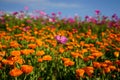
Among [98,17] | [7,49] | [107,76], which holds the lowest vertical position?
[107,76]

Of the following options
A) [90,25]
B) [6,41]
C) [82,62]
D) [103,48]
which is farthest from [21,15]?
[82,62]

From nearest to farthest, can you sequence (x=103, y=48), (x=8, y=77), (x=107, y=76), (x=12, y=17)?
1. (x=8, y=77)
2. (x=107, y=76)
3. (x=103, y=48)
4. (x=12, y=17)

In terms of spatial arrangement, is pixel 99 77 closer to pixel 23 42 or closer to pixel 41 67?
pixel 41 67

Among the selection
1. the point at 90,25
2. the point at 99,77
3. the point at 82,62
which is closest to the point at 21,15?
the point at 90,25

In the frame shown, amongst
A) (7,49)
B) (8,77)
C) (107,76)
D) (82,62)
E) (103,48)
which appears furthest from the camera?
(103,48)

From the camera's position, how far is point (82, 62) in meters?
4.67

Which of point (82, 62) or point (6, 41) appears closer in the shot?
point (82, 62)

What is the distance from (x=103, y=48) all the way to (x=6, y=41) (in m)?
2.05

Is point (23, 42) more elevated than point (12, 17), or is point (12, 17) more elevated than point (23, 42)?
point (12, 17)

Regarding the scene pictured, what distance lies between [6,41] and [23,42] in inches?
14.6

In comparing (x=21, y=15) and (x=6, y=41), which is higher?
(x=21, y=15)

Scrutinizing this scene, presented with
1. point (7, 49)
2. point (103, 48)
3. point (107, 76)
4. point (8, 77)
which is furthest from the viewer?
point (103, 48)

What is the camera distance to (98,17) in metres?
11.0

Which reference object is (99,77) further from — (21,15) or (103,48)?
(21,15)
